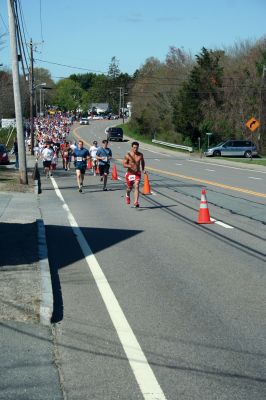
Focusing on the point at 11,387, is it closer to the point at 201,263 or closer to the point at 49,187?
the point at 201,263

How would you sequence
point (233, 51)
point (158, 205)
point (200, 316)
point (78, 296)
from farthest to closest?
point (233, 51) < point (158, 205) < point (78, 296) < point (200, 316)

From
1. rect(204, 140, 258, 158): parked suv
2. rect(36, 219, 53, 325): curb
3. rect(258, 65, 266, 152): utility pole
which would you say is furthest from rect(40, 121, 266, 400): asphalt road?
rect(258, 65, 266, 152): utility pole

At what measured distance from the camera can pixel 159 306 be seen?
756 cm

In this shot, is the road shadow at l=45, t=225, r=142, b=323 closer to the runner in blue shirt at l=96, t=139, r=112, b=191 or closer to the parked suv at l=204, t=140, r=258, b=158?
Answer: the runner in blue shirt at l=96, t=139, r=112, b=191

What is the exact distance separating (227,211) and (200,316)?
33.7ft

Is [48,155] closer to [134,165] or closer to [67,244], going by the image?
[134,165]

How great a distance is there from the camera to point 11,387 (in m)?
4.94

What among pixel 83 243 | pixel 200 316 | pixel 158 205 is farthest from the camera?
pixel 158 205

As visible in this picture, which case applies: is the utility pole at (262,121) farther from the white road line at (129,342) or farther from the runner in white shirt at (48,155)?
the white road line at (129,342)

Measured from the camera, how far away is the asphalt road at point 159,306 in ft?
17.1

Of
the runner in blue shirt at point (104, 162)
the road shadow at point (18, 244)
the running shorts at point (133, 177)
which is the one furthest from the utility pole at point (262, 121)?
the road shadow at point (18, 244)

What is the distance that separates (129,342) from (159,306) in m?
1.43

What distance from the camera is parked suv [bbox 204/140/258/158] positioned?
5994cm

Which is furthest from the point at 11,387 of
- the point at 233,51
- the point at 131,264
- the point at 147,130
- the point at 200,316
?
the point at 147,130
